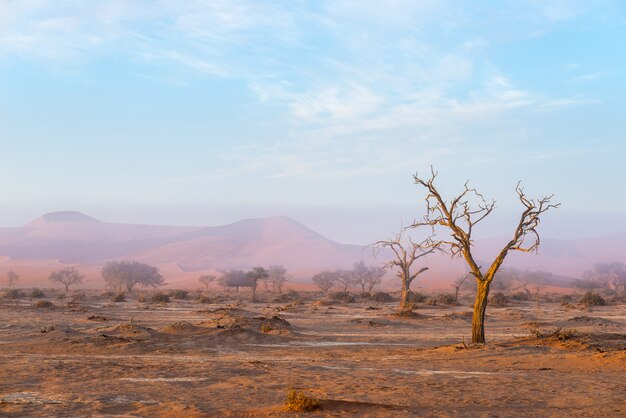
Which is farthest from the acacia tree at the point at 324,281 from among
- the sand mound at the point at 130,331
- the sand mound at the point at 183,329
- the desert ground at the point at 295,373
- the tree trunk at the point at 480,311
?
the tree trunk at the point at 480,311

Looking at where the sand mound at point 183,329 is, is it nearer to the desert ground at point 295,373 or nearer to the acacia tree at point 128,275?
the desert ground at point 295,373

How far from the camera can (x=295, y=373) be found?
14.1 m

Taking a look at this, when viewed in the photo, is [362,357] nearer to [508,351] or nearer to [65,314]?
[508,351]

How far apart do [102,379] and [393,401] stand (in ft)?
20.6

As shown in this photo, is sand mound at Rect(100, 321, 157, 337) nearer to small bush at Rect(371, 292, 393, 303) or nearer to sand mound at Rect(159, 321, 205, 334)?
sand mound at Rect(159, 321, 205, 334)

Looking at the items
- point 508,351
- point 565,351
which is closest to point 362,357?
point 508,351

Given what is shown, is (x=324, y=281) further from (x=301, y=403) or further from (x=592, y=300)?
(x=301, y=403)

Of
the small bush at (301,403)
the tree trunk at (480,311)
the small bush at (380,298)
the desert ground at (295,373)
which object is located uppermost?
the tree trunk at (480,311)

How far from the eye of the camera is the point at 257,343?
2175cm

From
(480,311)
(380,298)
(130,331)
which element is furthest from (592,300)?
(130,331)

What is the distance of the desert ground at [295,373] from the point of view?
1018cm

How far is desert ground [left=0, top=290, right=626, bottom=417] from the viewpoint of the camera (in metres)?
10.2

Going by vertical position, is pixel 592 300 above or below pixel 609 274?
below

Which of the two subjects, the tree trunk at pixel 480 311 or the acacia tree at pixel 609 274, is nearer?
the tree trunk at pixel 480 311
